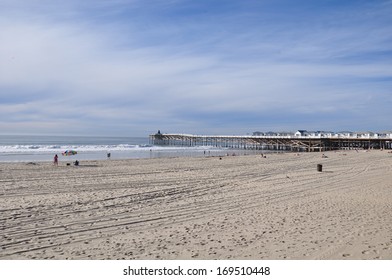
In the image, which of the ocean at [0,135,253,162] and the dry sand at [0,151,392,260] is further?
the ocean at [0,135,253,162]

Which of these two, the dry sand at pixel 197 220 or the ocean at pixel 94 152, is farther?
the ocean at pixel 94 152

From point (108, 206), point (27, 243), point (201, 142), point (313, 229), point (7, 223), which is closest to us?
point (27, 243)

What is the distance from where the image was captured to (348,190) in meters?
12.1

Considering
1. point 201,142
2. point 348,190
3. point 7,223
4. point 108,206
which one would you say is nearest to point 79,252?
point 7,223

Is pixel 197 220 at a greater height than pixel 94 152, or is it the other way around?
pixel 94 152

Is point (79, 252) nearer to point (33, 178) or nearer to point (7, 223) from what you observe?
point (7, 223)

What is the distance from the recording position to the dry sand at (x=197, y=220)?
574 cm

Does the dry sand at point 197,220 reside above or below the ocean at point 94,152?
below

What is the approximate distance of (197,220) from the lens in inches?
310

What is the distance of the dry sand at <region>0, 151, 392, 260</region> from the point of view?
574 cm

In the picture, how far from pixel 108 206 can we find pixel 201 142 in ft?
243

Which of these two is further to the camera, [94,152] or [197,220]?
[94,152]

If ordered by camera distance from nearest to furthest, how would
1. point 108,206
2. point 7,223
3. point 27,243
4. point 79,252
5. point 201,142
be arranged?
point 79,252, point 27,243, point 7,223, point 108,206, point 201,142

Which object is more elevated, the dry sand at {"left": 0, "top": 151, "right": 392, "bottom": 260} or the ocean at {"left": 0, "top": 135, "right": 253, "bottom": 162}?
the ocean at {"left": 0, "top": 135, "right": 253, "bottom": 162}
